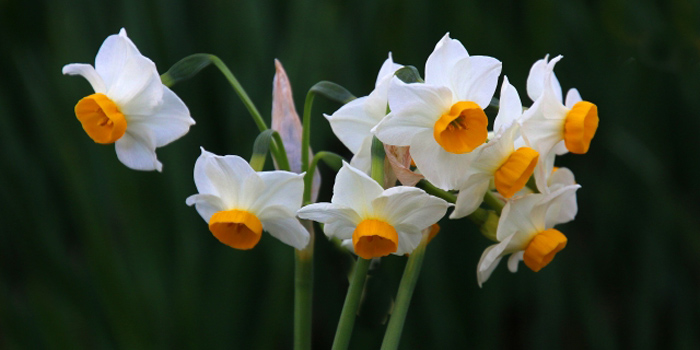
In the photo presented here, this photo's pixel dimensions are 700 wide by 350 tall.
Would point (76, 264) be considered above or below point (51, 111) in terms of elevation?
below

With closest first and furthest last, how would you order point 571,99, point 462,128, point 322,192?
point 462,128 → point 571,99 → point 322,192

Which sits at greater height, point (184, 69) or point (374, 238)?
point (184, 69)

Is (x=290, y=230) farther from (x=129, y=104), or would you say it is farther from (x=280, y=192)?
(x=129, y=104)

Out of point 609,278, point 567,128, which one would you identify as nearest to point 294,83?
point 567,128

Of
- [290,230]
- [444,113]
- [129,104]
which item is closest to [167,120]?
[129,104]

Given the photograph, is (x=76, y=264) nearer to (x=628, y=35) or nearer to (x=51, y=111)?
(x=51, y=111)

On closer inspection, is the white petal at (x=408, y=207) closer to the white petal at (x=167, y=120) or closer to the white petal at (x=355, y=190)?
the white petal at (x=355, y=190)
